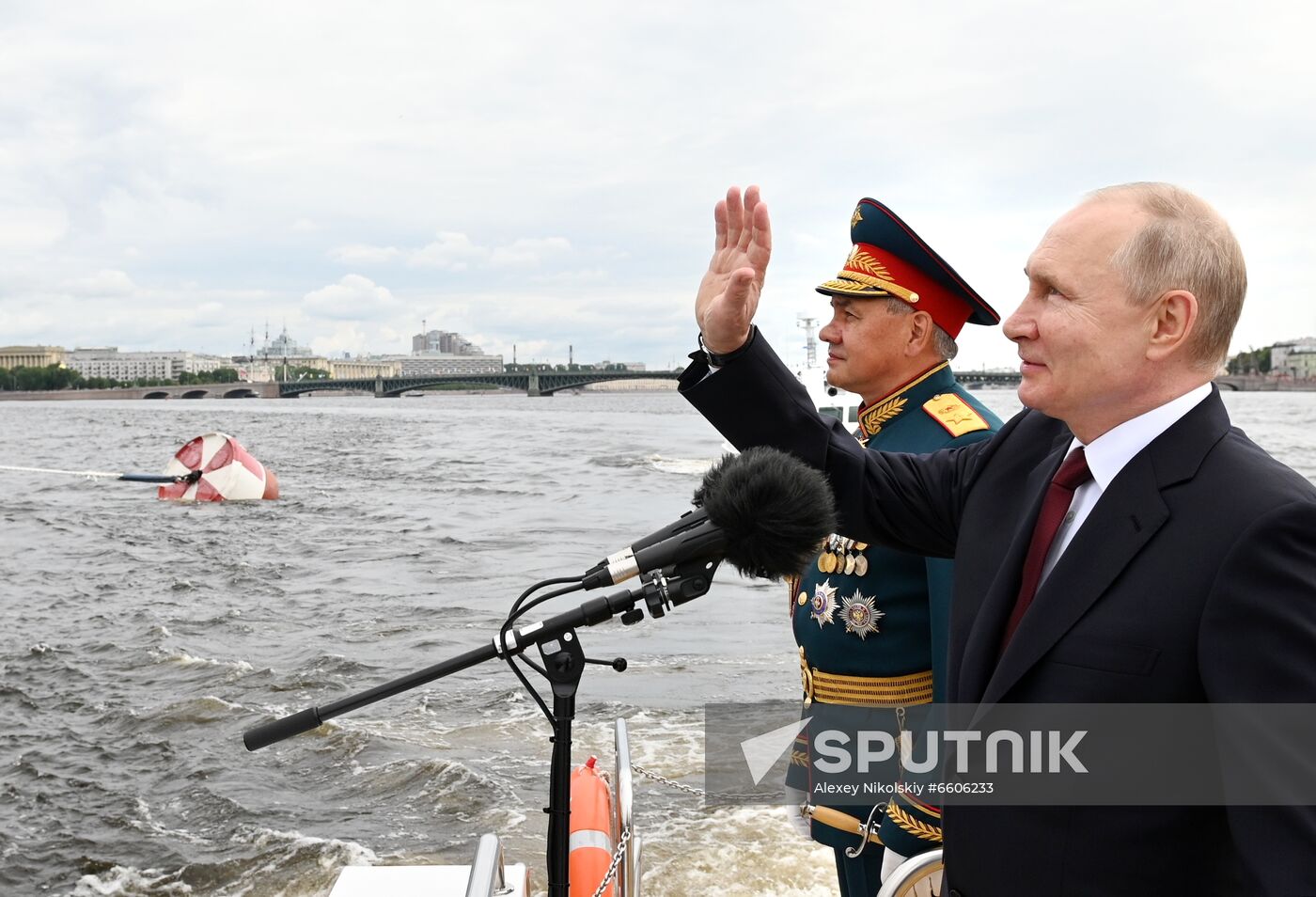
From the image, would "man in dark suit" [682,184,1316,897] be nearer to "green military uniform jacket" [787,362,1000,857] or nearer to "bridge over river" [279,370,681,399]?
"green military uniform jacket" [787,362,1000,857]

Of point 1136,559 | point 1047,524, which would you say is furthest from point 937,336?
point 1136,559

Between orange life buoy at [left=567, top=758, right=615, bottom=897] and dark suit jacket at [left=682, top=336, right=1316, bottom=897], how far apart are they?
1.53m

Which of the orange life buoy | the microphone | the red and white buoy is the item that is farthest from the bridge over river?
the microphone

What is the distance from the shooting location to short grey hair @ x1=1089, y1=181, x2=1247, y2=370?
1709 mm

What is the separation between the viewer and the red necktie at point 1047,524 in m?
1.87

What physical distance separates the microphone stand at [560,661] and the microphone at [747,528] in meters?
0.03

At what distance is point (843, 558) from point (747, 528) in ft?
3.62

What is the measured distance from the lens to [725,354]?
2441 millimetres

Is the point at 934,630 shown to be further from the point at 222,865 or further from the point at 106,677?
the point at 106,677

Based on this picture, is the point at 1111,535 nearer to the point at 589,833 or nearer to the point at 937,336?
the point at 937,336

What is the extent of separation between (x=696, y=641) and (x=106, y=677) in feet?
17.6

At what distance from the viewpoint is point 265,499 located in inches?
926

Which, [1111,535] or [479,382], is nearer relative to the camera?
[1111,535]

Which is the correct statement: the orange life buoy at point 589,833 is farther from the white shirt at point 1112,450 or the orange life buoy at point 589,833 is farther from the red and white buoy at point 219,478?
the red and white buoy at point 219,478
